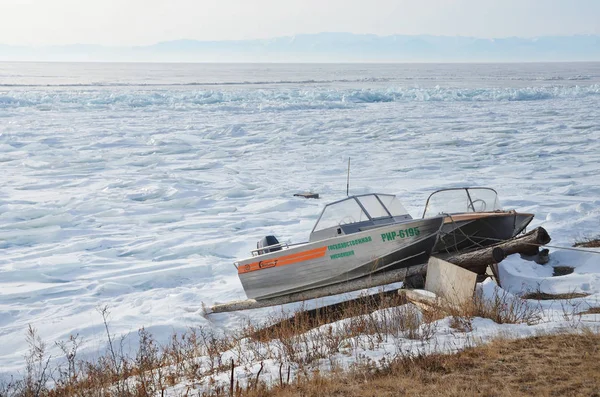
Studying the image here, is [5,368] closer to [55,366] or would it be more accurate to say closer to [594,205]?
[55,366]

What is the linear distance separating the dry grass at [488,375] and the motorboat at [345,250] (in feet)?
13.0

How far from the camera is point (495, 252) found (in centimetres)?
961

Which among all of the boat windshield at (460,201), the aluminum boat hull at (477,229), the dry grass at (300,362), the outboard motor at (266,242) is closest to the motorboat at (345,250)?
the outboard motor at (266,242)

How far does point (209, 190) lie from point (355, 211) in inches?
398

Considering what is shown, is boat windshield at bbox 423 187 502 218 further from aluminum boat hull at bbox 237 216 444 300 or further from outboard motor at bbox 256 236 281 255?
outboard motor at bbox 256 236 281 255

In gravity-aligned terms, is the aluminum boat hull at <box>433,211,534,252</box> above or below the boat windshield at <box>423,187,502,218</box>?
below

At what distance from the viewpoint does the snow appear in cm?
1109

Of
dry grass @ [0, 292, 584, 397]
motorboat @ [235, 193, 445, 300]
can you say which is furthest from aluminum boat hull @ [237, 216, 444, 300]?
dry grass @ [0, 292, 584, 397]

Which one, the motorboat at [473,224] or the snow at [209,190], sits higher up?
the motorboat at [473,224]

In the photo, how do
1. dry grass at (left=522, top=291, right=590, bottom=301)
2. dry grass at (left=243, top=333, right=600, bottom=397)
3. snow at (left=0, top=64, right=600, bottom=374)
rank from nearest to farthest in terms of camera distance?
dry grass at (left=243, top=333, right=600, bottom=397)
dry grass at (left=522, top=291, right=590, bottom=301)
snow at (left=0, top=64, right=600, bottom=374)

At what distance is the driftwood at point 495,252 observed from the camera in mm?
9672

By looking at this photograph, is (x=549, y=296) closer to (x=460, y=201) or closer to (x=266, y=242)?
(x=460, y=201)

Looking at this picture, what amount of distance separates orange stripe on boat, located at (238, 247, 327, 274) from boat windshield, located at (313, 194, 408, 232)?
44 centimetres

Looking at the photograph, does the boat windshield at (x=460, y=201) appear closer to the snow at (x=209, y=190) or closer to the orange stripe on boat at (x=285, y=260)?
the snow at (x=209, y=190)
